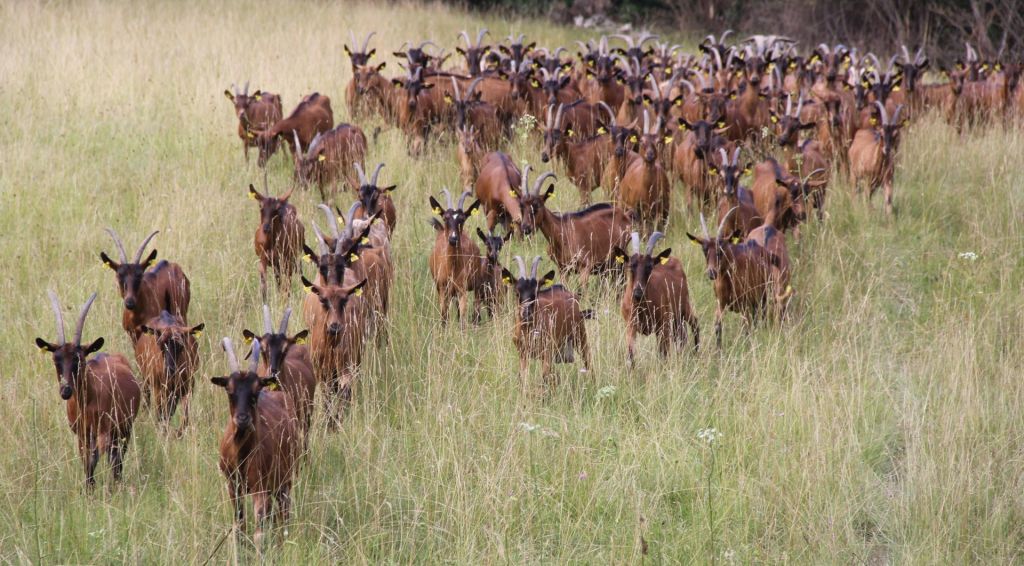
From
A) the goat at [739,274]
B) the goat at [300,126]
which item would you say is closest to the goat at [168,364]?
the goat at [739,274]

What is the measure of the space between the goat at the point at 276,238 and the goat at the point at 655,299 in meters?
2.80

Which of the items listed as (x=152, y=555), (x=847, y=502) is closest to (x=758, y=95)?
(x=847, y=502)

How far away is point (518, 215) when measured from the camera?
32.6ft

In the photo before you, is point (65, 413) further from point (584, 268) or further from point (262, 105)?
point (262, 105)

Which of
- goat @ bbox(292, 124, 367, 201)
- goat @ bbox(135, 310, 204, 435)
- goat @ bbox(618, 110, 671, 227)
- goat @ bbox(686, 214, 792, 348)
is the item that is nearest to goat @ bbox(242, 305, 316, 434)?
goat @ bbox(135, 310, 204, 435)

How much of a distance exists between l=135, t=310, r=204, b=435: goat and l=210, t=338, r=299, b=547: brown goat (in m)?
1.04

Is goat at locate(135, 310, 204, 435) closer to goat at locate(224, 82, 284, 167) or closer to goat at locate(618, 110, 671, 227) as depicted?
goat at locate(618, 110, 671, 227)

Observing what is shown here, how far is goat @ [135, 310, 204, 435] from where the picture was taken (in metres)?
6.68

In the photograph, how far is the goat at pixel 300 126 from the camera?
12156mm

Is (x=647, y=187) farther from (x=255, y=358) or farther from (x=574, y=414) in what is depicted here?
(x=255, y=358)

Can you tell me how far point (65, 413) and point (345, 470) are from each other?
1.80 meters

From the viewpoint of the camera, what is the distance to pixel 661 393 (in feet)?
23.5

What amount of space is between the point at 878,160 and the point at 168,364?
774 cm

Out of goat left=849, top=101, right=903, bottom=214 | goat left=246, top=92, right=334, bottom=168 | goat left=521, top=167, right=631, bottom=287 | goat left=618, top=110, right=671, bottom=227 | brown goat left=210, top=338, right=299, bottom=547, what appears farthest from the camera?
goat left=246, top=92, right=334, bottom=168
